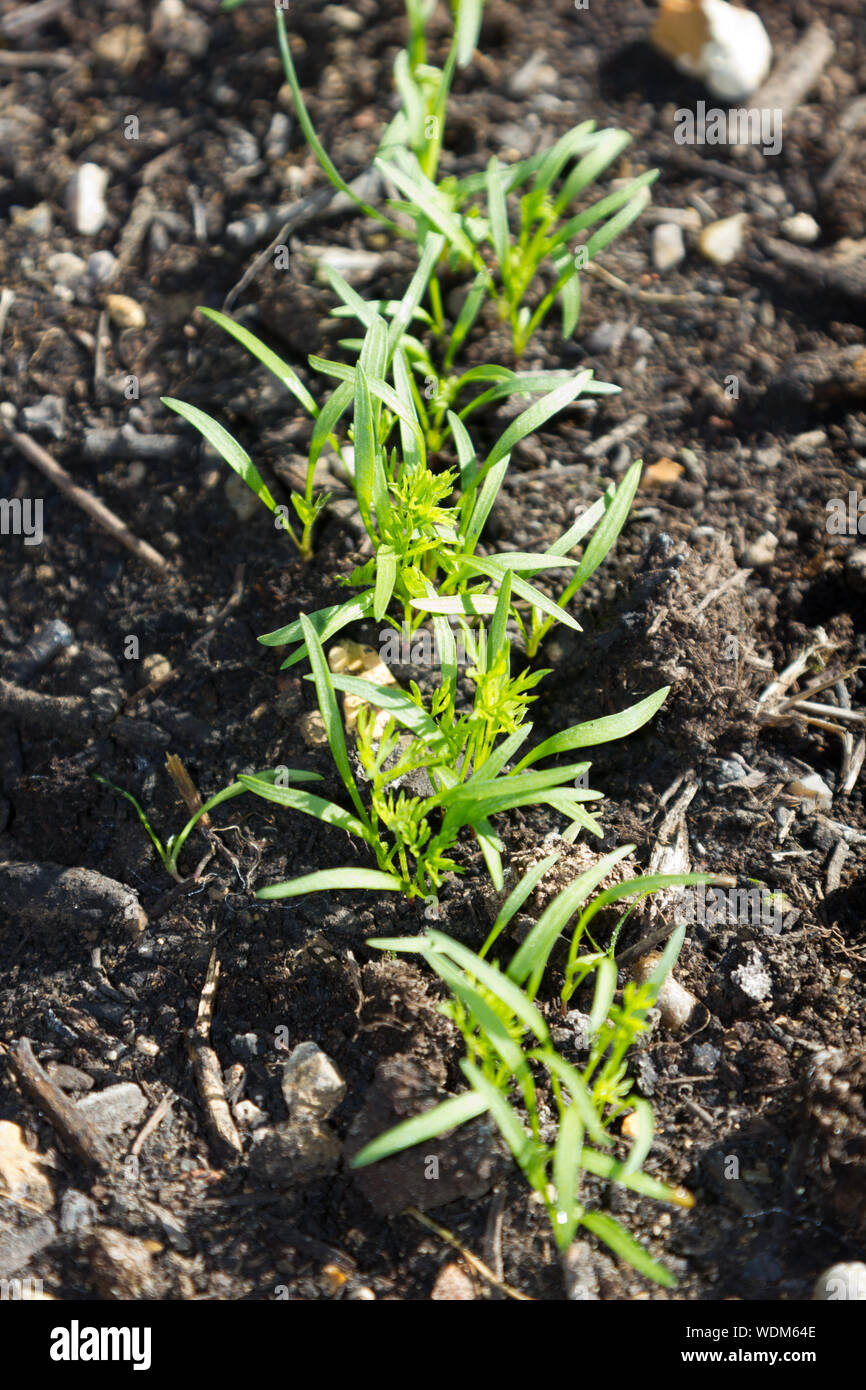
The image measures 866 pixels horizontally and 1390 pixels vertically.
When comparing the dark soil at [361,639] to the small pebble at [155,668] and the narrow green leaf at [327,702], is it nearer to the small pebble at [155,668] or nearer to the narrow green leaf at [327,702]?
the small pebble at [155,668]

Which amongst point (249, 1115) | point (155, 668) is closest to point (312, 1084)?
point (249, 1115)

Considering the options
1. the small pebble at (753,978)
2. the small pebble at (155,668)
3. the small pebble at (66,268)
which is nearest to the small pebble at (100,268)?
the small pebble at (66,268)

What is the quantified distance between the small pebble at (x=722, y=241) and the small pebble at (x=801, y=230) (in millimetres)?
125

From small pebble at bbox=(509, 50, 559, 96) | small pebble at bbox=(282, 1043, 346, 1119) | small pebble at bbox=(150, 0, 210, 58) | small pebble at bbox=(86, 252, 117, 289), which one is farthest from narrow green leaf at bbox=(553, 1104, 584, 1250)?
small pebble at bbox=(150, 0, 210, 58)

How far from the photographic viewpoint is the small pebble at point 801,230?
284 cm

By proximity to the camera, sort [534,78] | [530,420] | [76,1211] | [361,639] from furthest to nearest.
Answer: [534,78]
[361,639]
[530,420]
[76,1211]

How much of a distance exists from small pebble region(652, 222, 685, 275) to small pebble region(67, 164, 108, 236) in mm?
1514

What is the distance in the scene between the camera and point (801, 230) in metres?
2.84

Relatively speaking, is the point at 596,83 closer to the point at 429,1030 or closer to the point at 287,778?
the point at 287,778

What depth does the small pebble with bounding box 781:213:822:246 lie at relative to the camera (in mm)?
2836

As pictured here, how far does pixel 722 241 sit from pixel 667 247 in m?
0.15

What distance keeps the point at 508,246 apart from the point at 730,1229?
202cm

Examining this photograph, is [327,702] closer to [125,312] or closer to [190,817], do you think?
[190,817]

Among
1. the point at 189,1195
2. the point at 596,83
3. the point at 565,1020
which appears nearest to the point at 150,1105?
the point at 189,1195
